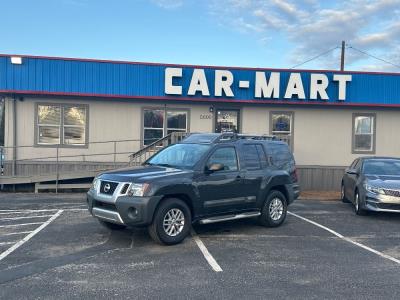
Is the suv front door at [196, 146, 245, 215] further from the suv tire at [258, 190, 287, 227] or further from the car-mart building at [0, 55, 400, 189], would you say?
the car-mart building at [0, 55, 400, 189]

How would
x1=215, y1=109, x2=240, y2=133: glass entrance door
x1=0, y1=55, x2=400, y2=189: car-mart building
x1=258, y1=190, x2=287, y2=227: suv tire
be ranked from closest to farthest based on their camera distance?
1. x1=258, y1=190, x2=287, y2=227: suv tire
2. x1=0, y1=55, x2=400, y2=189: car-mart building
3. x1=215, y1=109, x2=240, y2=133: glass entrance door

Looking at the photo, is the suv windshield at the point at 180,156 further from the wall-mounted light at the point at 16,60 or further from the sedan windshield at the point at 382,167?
Answer: the wall-mounted light at the point at 16,60

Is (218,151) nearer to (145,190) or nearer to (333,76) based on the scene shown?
(145,190)

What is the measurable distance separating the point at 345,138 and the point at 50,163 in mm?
11658

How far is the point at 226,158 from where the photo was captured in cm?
883

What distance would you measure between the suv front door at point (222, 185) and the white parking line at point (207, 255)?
1.77ft

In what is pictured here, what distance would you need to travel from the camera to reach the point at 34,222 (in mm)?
9547

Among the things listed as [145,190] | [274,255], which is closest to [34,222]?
[145,190]

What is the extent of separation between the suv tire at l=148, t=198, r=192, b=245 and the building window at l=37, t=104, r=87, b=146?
1029 cm

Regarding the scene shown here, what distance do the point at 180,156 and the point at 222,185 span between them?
3.28 ft

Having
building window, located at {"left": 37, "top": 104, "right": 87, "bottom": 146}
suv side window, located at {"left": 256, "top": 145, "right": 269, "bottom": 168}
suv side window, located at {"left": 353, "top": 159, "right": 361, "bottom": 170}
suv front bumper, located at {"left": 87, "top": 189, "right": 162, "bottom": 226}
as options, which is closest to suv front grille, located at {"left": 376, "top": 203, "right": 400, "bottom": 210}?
suv side window, located at {"left": 353, "top": 159, "right": 361, "bottom": 170}

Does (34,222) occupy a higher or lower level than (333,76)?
lower

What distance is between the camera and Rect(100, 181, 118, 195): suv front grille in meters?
7.53

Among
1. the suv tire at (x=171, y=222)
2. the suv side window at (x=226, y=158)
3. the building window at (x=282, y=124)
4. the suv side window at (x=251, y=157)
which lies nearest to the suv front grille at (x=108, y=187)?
the suv tire at (x=171, y=222)
